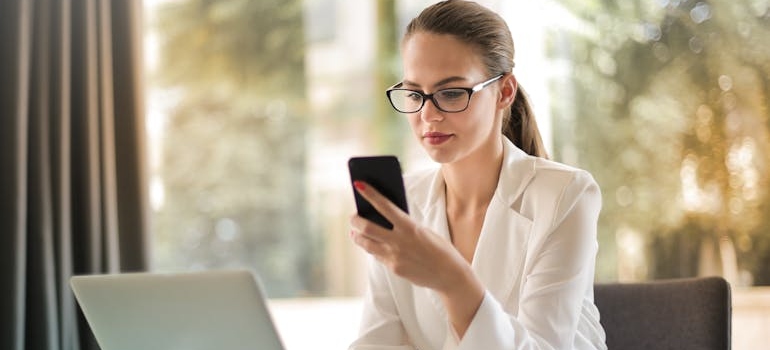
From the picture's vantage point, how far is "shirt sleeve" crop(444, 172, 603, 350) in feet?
4.99

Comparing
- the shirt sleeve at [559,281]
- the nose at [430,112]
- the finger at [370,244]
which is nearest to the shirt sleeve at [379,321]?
the shirt sleeve at [559,281]

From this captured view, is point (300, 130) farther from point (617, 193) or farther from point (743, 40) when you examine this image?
point (743, 40)

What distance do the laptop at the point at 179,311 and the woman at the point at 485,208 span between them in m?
0.36

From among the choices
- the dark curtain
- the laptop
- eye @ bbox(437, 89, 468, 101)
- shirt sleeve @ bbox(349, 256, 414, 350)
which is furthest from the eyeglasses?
the dark curtain

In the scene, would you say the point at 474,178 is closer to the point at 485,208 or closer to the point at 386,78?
the point at 485,208

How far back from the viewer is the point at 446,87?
1699mm

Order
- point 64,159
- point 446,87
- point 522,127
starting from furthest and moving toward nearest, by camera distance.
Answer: point 64,159 → point 522,127 → point 446,87

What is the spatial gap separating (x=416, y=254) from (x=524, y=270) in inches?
17.4

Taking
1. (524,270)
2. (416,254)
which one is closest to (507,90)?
(524,270)

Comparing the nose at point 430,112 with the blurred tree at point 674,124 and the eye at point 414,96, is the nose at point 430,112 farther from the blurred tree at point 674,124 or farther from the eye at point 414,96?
the blurred tree at point 674,124

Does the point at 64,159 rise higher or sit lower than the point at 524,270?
higher

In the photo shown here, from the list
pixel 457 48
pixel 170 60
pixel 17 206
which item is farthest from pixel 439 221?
pixel 170 60

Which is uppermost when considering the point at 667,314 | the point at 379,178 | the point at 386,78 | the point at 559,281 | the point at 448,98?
the point at 386,78

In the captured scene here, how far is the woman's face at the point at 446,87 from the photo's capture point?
5.57 ft
